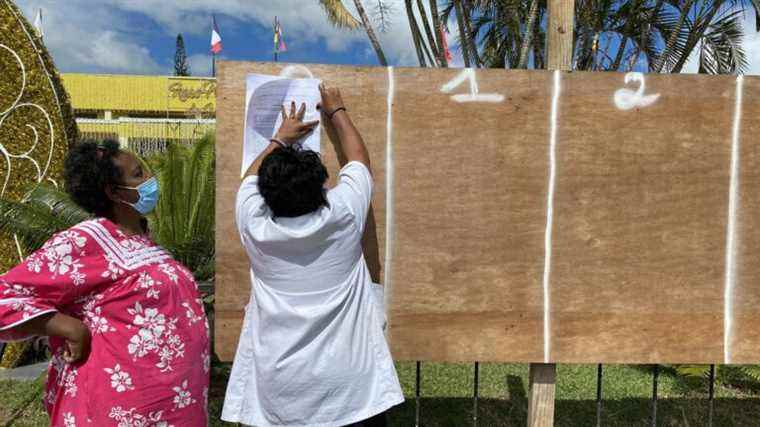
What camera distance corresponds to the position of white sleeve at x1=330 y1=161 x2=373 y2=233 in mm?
1651

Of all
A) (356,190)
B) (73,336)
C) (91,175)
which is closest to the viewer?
(73,336)

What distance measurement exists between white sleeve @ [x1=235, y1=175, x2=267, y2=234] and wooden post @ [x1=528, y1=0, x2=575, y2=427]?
4.18 ft

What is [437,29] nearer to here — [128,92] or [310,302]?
[310,302]

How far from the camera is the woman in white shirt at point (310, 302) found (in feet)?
5.14

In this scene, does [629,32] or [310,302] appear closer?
[310,302]

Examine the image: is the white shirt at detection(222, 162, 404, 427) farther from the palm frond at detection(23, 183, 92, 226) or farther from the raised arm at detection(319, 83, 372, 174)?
the palm frond at detection(23, 183, 92, 226)

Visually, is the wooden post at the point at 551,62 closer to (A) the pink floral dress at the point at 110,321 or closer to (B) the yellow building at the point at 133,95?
(A) the pink floral dress at the point at 110,321

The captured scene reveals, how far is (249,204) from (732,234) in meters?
1.93

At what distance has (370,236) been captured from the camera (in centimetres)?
221

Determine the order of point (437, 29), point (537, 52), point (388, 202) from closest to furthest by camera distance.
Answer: point (388, 202) → point (437, 29) → point (537, 52)

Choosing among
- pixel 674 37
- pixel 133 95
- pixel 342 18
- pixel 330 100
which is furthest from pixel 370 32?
pixel 133 95

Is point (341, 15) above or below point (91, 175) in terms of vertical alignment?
above

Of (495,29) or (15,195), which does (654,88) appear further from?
(495,29)

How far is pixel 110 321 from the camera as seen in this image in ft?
5.05
